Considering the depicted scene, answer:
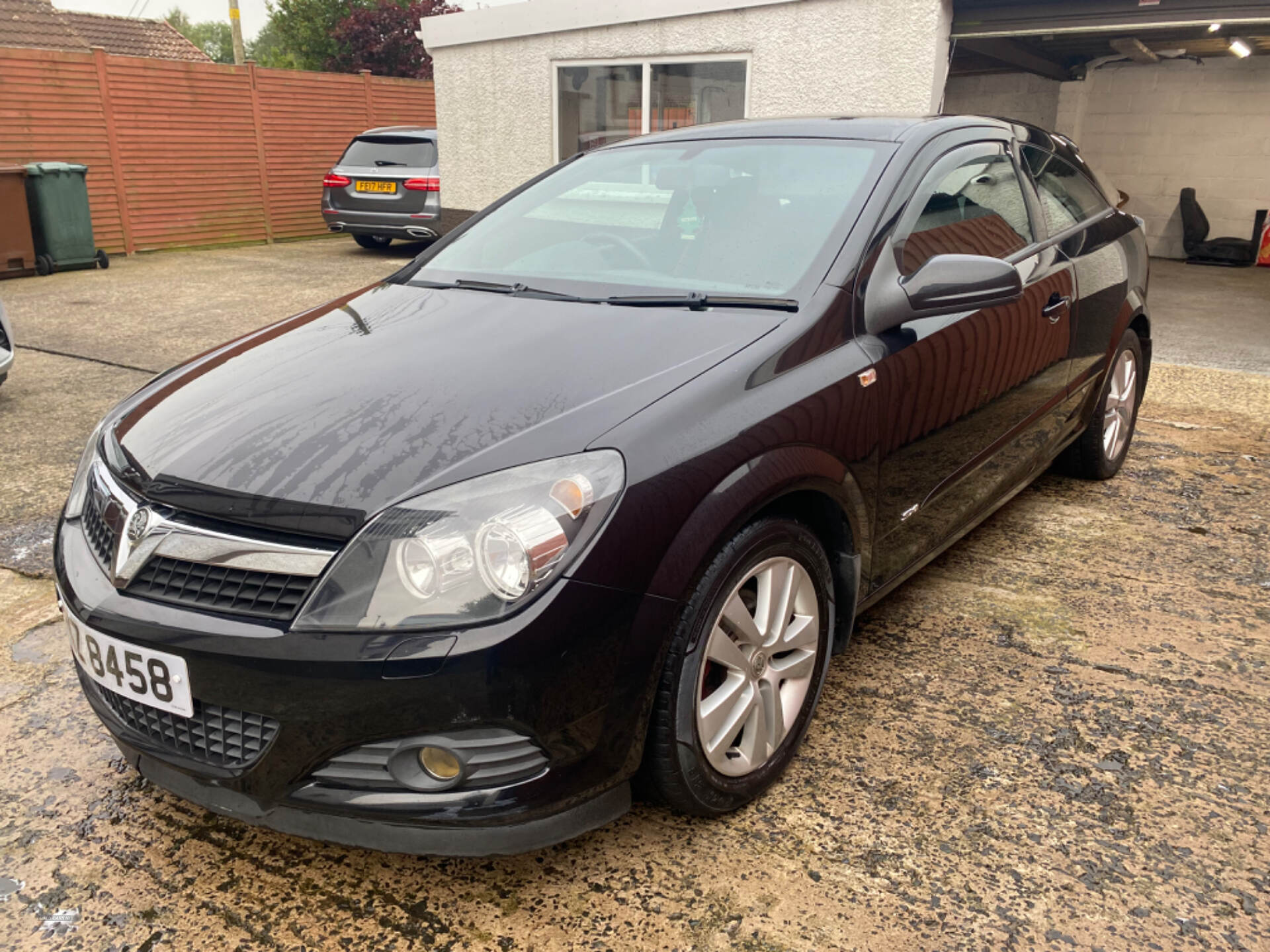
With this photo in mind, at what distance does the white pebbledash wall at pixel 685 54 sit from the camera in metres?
7.55

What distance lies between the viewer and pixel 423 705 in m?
A: 1.66

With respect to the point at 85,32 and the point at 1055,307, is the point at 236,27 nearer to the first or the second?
the point at 85,32

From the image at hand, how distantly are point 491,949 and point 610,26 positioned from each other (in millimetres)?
9112

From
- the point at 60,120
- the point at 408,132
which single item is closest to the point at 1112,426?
the point at 408,132

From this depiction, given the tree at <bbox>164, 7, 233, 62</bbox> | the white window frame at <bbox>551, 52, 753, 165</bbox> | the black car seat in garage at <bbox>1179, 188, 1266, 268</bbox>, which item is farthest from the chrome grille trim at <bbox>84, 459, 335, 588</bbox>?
the tree at <bbox>164, 7, 233, 62</bbox>

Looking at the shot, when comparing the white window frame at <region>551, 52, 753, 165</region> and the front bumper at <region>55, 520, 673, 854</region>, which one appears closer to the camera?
the front bumper at <region>55, 520, 673, 854</region>

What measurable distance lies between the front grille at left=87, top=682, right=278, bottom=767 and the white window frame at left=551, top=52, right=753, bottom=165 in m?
7.50

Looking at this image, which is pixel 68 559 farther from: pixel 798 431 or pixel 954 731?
pixel 954 731

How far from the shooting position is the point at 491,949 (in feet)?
6.05

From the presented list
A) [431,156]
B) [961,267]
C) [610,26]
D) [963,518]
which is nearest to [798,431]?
[961,267]

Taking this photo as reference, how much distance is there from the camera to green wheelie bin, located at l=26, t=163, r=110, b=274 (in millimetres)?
10758

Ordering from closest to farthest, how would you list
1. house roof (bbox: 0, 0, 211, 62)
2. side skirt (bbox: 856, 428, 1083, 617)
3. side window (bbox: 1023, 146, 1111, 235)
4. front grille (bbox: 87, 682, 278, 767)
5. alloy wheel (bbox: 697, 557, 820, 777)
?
front grille (bbox: 87, 682, 278, 767), alloy wheel (bbox: 697, 557, 820, 777), side skirt (bbox: 856, 428, 1083, 617), side window (bbox: 1023, 146, 1111, 235), house roof (bbox: 0, 0, 211, 62)

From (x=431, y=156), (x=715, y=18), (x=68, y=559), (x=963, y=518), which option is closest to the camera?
(x=68, y=559)

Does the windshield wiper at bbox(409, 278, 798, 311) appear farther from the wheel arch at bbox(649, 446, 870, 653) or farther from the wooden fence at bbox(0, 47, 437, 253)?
the wooden fence at bbox(0, 47, 437, 253)
